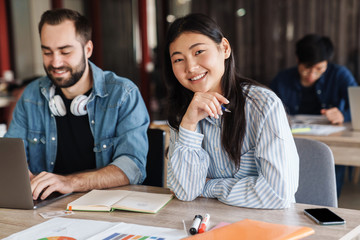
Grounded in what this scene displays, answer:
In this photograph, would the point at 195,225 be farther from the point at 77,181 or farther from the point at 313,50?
the point at 313,50

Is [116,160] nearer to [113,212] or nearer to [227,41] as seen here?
[113,212]

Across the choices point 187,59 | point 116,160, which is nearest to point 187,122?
point 187,59

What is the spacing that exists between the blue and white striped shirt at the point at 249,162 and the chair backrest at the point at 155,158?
0.43 metres

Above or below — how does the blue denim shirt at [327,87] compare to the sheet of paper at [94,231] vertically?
above

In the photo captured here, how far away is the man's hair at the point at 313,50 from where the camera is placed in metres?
3.36

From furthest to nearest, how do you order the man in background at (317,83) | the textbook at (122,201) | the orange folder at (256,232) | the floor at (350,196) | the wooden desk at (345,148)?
the floor at (350,196), the man in background at (317,83), the wooden desk at (345,148), the textbook at (122,201), the orange folder at (256,232)

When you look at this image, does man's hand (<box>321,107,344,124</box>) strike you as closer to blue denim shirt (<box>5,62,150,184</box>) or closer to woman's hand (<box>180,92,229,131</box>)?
blue denim shirt (<box>5,62,150,184</box>)

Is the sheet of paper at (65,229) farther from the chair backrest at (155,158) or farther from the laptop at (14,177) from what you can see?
the chair backrest at (155,158)

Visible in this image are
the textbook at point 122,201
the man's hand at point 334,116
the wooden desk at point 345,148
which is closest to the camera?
the textbook at point 122,201

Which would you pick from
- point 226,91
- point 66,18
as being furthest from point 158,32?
point 226,91

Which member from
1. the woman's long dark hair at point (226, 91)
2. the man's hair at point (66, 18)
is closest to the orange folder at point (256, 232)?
the woman's long dark hair at point (226, 91)

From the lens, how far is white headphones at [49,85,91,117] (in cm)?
199

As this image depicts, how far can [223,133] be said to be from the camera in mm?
1556

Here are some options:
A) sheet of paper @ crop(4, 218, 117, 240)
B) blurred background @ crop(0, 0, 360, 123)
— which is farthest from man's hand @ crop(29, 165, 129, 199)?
blurred background @ crop(0, 0, 360, 123)
